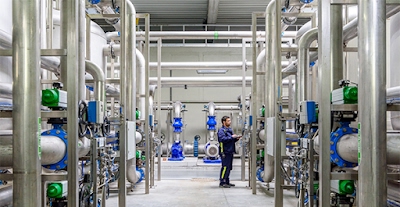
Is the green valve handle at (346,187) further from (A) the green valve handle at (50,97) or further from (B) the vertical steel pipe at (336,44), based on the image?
(A) the green valve handle at (50,97)

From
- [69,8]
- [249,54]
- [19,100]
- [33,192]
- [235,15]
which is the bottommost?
[33,192]

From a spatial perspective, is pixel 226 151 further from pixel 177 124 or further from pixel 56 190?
pixel 56 190

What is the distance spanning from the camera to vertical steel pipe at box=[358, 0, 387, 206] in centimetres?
199

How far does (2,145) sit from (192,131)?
1156 centimetres

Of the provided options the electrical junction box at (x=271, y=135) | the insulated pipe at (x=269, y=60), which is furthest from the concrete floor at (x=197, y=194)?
the electrical junction box at (x=271, y=135)

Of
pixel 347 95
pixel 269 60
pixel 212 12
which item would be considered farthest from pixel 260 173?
pixel 212 12

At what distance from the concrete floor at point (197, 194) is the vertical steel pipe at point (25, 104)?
3.70m

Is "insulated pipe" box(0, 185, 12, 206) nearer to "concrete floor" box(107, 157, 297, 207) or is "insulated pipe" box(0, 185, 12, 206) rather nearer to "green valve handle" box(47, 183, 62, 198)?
"green valve handle" box(47, 183, 62, 198)

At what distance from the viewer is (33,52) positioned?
2.18 meters

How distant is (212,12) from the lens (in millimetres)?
10680

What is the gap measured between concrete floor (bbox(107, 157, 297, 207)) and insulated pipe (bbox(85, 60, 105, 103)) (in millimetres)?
2141

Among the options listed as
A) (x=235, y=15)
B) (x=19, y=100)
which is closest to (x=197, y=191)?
(x=19, y=100)

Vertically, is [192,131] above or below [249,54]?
below

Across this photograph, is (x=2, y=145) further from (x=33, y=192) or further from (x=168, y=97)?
(x=168, y=97)
